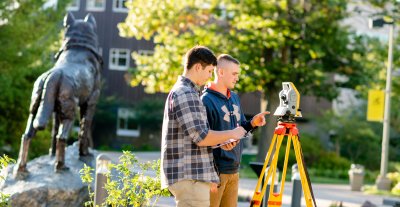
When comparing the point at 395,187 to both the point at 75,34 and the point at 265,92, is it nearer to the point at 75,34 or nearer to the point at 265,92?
the point at 265,92

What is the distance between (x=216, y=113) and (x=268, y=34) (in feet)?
71.8

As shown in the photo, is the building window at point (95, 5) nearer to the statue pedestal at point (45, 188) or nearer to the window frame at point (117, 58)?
the window frame at point (117, 58)

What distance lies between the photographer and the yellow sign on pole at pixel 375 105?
2781cm

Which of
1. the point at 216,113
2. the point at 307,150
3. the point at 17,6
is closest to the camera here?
the point at 216,113

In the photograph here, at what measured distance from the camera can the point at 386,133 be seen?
86.4 ft

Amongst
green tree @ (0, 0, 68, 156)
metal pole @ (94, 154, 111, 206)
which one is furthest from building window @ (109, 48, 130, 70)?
metal pole @ (94, 154, 111, 206)

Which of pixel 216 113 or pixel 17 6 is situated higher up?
pixel 17 6

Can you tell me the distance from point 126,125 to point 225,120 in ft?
146

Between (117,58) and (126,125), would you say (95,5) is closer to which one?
(117,58)

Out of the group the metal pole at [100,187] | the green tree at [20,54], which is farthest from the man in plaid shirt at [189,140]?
the green tree at [20,54]

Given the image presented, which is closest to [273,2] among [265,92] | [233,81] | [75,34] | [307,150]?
[265,92]

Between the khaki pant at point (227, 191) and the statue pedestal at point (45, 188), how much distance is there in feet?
15.8

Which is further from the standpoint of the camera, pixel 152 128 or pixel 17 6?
pixel 152 128

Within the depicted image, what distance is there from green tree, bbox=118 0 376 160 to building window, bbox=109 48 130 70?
20.8m
